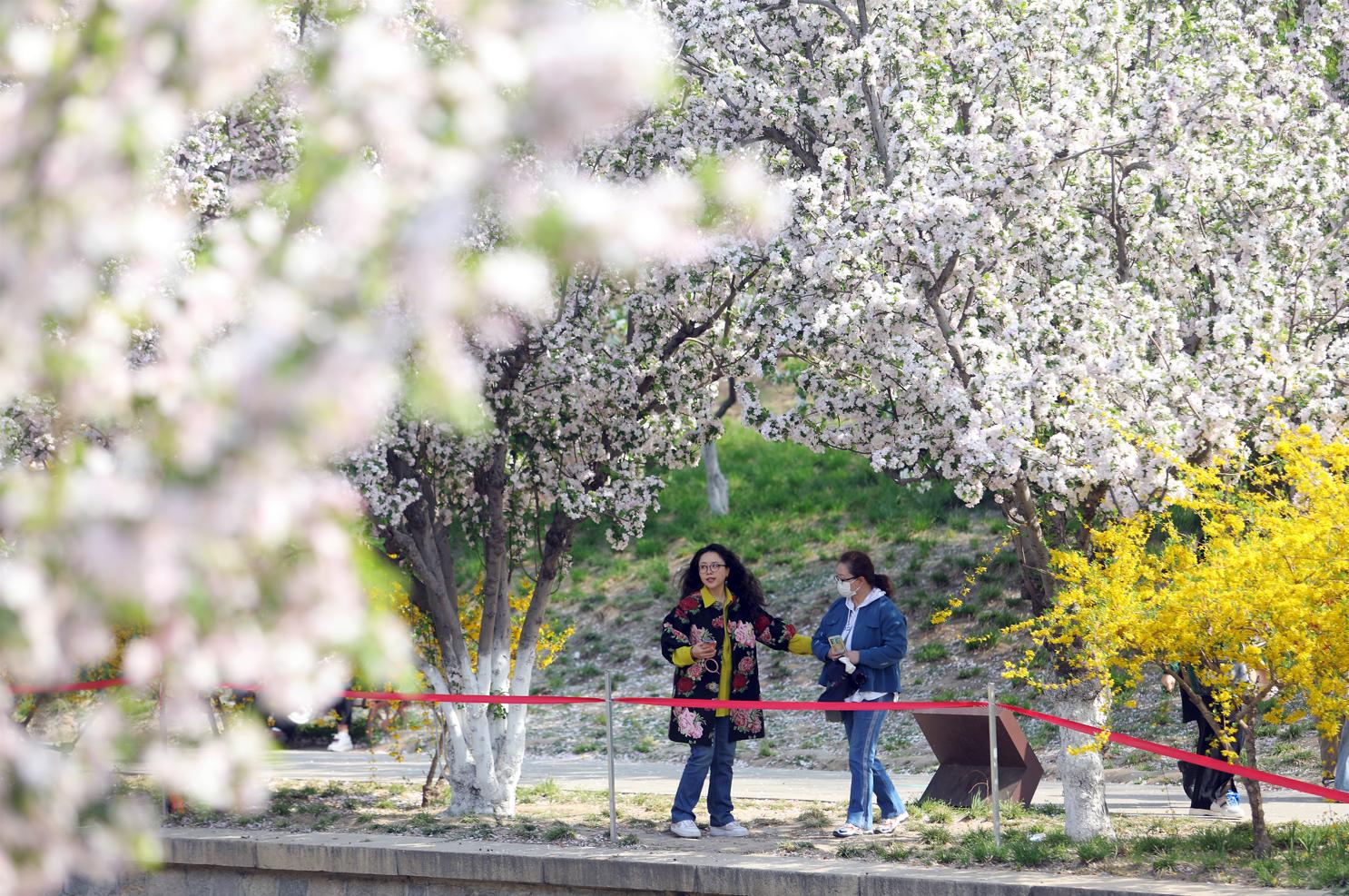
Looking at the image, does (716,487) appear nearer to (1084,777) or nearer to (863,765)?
(863,765)

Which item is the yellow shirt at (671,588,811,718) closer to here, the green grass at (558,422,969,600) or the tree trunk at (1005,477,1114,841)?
→ the tree trunk at (1005,477,1114,841)

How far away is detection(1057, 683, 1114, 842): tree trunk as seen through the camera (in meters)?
7.52

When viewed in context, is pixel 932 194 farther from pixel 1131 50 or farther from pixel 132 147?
pixel 132 147

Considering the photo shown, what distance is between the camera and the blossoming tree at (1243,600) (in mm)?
6402

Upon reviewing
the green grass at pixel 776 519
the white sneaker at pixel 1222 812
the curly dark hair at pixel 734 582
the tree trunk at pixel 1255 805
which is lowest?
the white sneaker at pixel 1222 812

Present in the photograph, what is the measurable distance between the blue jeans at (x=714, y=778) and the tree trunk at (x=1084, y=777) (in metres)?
1.74

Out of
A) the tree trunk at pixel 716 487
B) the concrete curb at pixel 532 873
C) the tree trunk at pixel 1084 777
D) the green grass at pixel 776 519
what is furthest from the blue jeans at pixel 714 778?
the tree trunk at pixel 716 487

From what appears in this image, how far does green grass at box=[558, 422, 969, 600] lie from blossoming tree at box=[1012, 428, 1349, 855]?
35.4 ft

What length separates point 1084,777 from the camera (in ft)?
24.7

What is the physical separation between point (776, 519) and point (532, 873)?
1326 centimetres

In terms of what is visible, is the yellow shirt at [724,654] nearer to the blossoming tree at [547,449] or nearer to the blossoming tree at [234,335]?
the blossoming tree at [547,449]

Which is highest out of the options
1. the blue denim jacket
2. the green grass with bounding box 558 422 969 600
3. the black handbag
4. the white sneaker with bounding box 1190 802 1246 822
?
the green grass with bounding box 558 422 969 600

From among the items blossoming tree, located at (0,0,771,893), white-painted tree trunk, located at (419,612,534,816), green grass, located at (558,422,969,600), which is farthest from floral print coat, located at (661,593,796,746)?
green grass, located at (558,422,969,600)

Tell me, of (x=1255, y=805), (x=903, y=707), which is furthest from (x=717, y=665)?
(x=1255, y=805)
